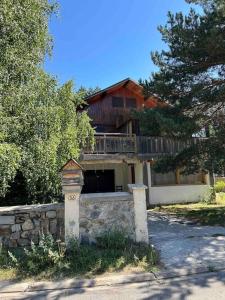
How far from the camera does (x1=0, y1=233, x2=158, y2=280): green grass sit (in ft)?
19.7

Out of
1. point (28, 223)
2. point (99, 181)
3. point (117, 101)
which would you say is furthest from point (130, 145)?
point (28, 223)

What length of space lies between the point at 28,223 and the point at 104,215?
168 centimetres

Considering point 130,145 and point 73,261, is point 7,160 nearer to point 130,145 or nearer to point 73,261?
point 73,261

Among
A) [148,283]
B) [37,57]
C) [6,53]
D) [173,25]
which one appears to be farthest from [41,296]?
[173,25]

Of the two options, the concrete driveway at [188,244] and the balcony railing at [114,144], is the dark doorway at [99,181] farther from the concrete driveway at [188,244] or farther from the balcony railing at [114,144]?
the concrete driveway at [188,244]

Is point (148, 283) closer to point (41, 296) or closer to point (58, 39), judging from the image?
point (41, 296)

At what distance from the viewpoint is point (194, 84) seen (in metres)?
13.5

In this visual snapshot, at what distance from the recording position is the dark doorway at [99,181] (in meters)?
21.1

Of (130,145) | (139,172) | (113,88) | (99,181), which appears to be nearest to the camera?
(130,145)

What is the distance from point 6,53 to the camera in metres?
9.06

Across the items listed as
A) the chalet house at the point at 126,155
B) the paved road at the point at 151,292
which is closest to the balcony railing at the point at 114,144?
the chalet house at the point at 126,155

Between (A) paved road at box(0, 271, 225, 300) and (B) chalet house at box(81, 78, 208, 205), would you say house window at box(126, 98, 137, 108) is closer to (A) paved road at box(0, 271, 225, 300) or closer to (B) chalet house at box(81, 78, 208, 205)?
(B) chalet house at box(81, 78, 208, 205)

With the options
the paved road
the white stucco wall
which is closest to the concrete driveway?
the paved road

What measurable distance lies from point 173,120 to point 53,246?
7170 mm
